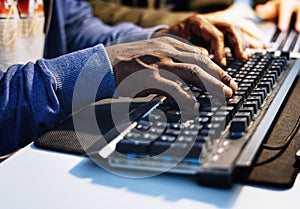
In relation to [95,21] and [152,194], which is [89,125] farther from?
[95,21]

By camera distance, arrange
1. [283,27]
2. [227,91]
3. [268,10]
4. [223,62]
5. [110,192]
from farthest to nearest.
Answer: [268,10], [283,27], [223,62], [227,91], [110,192]

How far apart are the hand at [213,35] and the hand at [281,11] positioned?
316 millimetres

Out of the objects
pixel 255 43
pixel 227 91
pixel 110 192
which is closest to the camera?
pixel 110 192

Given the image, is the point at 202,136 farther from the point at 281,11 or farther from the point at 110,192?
the point at 281,11

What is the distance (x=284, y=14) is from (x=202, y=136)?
Answer: 76 centimetres

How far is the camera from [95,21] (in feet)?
3.69

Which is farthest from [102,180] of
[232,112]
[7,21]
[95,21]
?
[95,21]

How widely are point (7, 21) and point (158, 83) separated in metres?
0.31

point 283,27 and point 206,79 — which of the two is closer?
point 206,79

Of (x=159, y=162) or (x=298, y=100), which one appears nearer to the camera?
(x=159, y=162)

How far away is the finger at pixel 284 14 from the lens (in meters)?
1.11

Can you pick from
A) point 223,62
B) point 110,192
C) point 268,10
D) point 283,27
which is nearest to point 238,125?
point 110,192

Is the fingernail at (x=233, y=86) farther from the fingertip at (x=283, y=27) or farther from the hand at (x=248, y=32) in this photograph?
the fingertip at (x=283, y=27)

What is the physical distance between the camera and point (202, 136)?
1.55ft
